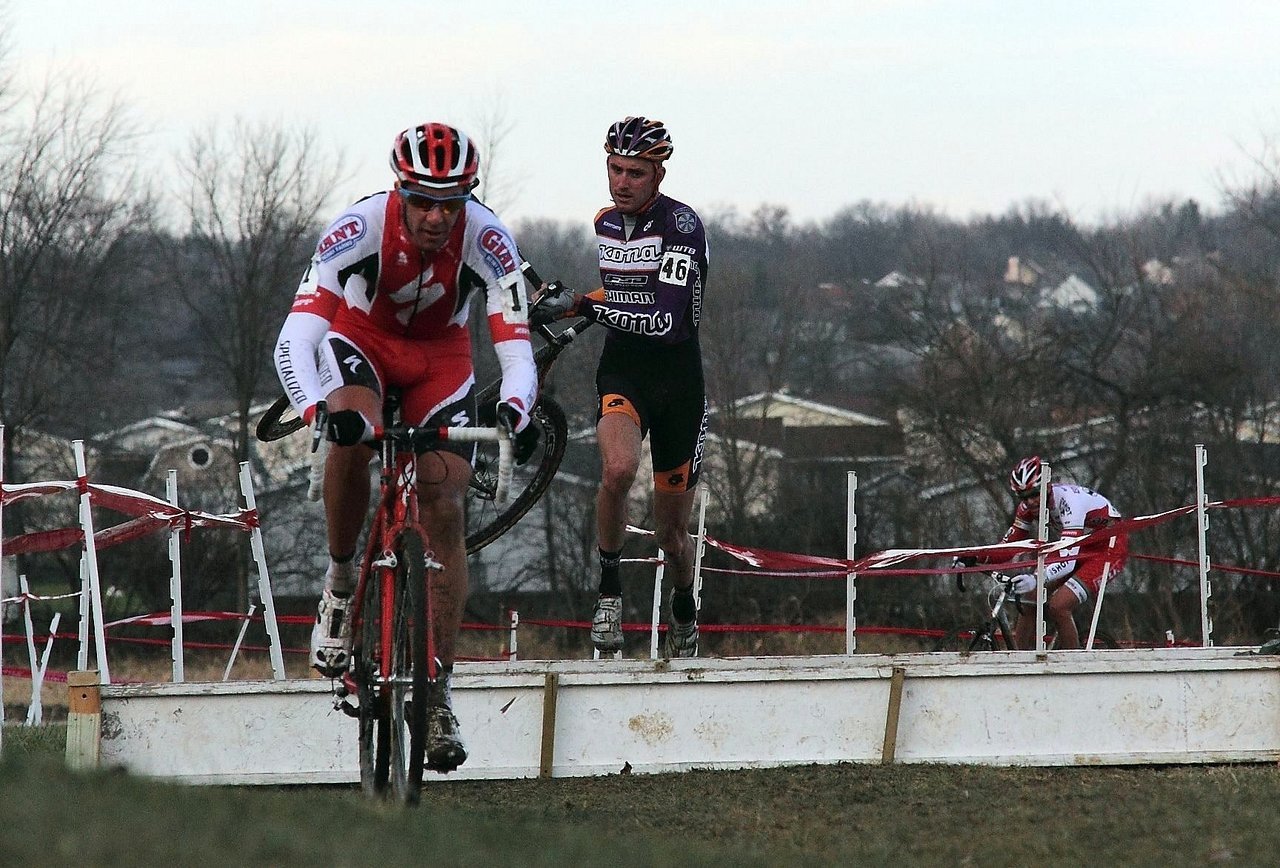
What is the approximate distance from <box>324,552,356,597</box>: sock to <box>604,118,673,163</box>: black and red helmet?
2.81 meters

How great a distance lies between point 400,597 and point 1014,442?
33514 mm

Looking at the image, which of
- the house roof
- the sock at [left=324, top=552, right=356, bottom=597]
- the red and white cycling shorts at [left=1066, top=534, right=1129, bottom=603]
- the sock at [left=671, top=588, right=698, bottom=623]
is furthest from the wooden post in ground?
the house roof

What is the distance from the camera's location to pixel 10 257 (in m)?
39.2

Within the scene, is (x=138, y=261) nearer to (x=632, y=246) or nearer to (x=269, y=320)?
(x=269, y=320)

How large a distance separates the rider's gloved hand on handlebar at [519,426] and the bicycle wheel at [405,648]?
485 millimetres

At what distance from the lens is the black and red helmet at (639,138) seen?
8.22 metres

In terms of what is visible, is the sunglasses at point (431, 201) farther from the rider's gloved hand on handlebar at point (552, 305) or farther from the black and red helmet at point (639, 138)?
the black and red helmet at point (639, 138)

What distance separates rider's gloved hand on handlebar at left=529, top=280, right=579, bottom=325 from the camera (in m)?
7.75

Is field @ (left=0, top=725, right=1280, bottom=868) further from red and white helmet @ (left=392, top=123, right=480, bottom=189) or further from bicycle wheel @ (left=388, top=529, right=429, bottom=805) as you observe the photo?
red and white helmet @ (left=392, top=123, right=480, bottom=189)

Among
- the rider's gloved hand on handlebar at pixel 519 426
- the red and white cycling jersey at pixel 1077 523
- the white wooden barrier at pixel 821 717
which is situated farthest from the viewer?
the red and white cycling jersey at pixel 1077 523

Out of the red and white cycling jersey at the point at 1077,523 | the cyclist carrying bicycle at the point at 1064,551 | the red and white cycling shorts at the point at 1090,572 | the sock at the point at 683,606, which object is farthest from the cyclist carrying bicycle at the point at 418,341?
the red and white cycling shorts at the point at 1090,572

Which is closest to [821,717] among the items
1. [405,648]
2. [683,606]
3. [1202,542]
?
[683,606]

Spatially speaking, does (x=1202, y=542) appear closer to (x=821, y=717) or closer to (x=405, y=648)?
(x=821, y=717)

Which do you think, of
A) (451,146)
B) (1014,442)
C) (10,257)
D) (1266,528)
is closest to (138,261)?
(10,257)
